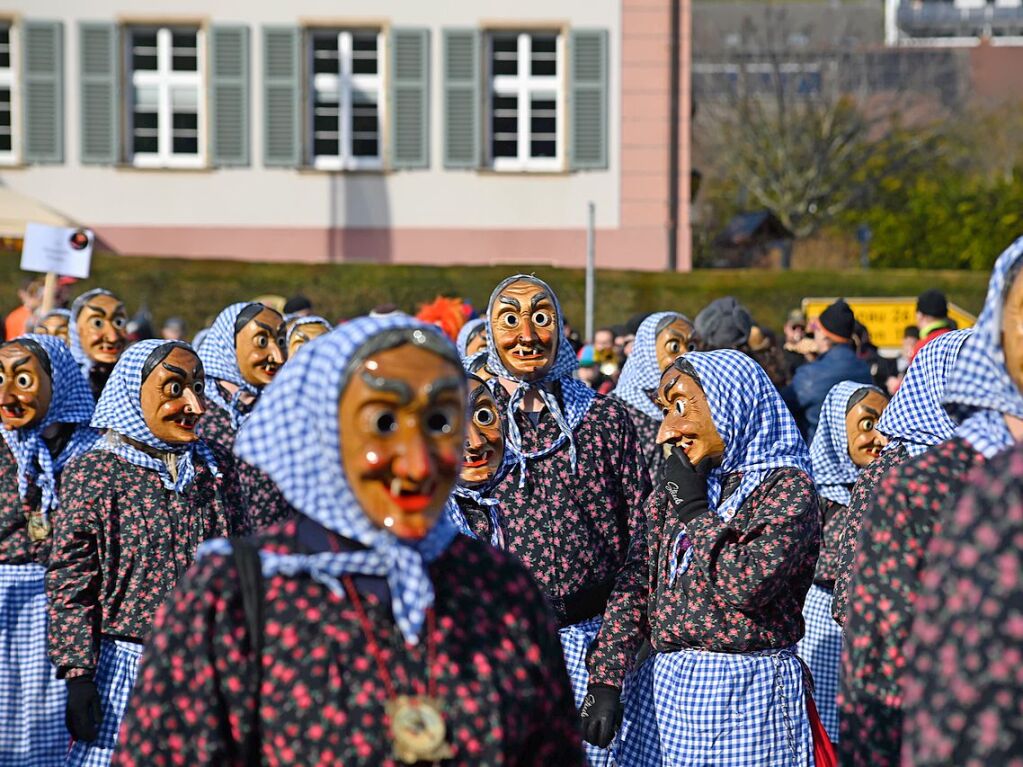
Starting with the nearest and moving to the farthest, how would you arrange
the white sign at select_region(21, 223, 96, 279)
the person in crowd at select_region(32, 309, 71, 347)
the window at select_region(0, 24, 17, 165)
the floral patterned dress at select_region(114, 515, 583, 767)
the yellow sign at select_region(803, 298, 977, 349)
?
1. the floral patterned dress at select_region(114, 515, 583, 767)
2. the person in crowd at select_region(32, 309, 71, 347)
3. the white sign at select_region(21, 223, 96, 279)
4. the yellow sign at select_region(803, 298, 977, 349)
5. the window at select_region(0, 24, 17, 165)

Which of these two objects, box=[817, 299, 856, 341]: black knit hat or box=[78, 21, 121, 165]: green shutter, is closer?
box=[817, 299, 856, 341]: black knit hat

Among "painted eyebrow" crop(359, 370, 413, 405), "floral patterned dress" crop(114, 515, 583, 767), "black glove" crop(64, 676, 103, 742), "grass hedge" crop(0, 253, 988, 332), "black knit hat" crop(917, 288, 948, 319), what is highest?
"grass hedge" crop(0, 253, 988, 332)

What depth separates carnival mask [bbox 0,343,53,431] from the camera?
5883 millimetres

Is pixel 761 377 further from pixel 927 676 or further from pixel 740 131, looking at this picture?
pixel 740 131

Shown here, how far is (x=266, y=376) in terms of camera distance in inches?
276

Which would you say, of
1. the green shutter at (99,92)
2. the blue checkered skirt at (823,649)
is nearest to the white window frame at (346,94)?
the green shutter at (99,92)

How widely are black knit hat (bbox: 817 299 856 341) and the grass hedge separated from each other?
1051 centimetres

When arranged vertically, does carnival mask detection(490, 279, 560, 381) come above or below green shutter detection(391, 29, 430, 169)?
below

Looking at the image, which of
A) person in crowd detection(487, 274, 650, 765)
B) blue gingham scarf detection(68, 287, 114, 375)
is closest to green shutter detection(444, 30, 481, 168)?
blue gingham scarf detection(68, 287, 114, 375)

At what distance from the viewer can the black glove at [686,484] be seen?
446cm

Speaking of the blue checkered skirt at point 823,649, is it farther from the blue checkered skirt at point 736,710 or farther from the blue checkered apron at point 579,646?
the blue checkered skirt at point 736,710

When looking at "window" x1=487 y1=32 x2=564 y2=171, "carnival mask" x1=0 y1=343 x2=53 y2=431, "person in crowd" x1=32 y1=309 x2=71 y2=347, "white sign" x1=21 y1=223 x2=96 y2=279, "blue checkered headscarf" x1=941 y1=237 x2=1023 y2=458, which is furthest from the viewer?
"window" x1=487 y1=32 x2=564 y2=171

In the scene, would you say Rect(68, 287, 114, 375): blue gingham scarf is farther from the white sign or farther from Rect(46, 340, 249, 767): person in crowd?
Rect(46, 340, 249, 767): person in crowd

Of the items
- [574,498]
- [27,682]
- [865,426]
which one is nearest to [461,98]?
[865,426]
